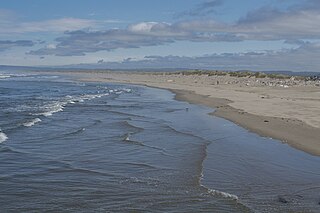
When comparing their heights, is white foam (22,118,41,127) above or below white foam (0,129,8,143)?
above

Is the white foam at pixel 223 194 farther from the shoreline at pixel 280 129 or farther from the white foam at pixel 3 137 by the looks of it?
the white foam at pixel 3 137

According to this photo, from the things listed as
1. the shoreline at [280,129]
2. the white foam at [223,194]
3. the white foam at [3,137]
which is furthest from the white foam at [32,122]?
the white foam at [223,194]

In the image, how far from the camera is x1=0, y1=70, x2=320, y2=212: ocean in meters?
10.6

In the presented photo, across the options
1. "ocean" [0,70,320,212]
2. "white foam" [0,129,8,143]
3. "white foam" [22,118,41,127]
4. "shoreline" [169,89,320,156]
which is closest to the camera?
"ocean" [0,70,320,212]

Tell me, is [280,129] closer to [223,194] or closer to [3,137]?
[223,194]

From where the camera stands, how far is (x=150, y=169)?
14.2 meters

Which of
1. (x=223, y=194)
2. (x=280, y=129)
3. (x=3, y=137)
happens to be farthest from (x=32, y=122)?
(x=223, y=194)

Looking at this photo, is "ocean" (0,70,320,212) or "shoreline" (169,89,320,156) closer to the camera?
"ocean" (0,70,320,212)

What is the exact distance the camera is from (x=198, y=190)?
11734 millimetres

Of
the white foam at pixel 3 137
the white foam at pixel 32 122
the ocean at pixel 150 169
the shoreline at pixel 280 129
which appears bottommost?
the white foam at pixel 3 137

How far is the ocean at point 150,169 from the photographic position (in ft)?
34.9

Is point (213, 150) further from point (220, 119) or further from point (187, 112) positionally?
point (187, 112)

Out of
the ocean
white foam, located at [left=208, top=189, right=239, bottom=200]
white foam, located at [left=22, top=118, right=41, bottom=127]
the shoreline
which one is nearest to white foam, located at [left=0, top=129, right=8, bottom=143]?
the ocean

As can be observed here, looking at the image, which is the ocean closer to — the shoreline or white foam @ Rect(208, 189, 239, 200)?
white foam @ Rect(208, 189, 239, 200)
